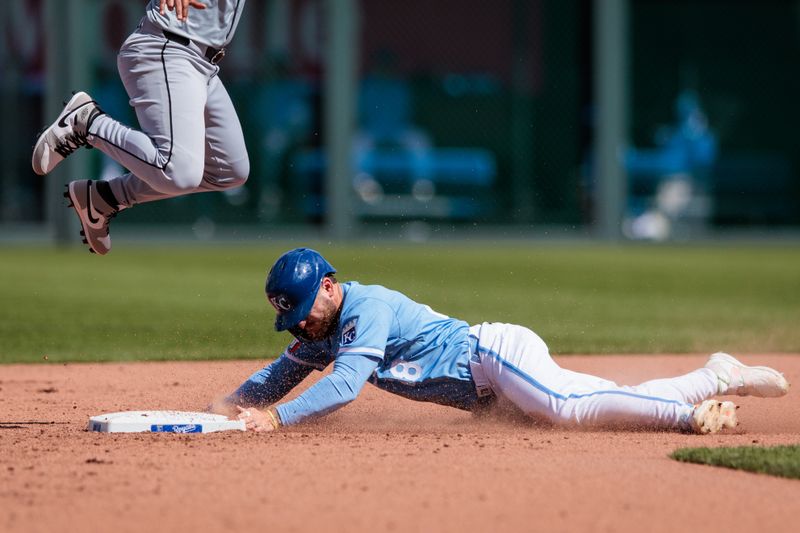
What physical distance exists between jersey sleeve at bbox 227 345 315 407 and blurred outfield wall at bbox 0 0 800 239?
1347 cm

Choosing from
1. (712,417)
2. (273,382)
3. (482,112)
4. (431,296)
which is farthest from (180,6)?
(482,112)

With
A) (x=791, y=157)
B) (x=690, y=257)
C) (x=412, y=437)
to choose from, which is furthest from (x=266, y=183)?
(x=412, y=437)

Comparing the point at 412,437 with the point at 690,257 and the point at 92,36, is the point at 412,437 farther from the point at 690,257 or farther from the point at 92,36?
the point at 92,36

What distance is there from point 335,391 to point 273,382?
0.69 m

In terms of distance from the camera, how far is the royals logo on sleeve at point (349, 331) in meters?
5.06

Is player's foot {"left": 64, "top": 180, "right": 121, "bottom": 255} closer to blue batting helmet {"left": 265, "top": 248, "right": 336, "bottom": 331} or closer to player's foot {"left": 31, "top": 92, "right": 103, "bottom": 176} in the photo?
player's foot {"left": 31, "top": 92, "right": 103, "bottom": 176}

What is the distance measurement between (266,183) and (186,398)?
12.9m

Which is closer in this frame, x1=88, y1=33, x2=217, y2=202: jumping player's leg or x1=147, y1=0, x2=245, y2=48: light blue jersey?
x1=88, y1=33, x2=217, y2=202: jumping player's leg

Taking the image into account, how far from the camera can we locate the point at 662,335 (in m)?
9.53

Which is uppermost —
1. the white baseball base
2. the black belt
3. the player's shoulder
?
the black belt

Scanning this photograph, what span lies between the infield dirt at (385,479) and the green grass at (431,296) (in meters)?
3.06

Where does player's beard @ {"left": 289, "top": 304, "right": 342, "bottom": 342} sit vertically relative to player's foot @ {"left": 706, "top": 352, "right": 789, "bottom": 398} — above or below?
above

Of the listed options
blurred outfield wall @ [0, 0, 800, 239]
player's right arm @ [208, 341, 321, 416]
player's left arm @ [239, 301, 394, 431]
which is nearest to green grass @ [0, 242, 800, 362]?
blurred outfield wall @ [0, 0, 800, 239]

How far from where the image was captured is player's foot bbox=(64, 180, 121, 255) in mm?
5984
